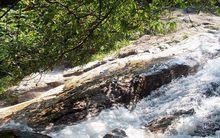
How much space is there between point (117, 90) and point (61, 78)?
771cm

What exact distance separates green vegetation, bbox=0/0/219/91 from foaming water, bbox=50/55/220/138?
8.77 ft

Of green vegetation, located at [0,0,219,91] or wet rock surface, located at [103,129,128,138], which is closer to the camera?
green vegetation, located at [0,0,219,91]

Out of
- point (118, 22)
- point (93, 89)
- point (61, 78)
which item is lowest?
point (61, 78)

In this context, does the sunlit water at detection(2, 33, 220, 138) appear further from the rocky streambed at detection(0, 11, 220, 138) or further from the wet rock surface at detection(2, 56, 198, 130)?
the wet rock surface at detection(2, 56, 198, 130)

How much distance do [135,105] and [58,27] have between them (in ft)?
18.7

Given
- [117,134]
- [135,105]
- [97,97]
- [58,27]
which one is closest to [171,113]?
[135,105]

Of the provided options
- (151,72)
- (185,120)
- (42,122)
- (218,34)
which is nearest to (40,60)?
(42,122)

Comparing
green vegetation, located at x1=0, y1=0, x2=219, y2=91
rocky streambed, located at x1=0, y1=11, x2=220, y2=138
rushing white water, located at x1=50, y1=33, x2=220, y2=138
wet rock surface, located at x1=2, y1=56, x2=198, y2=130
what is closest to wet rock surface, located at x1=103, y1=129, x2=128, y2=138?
rocky streambed, located at x1=0, y1=11, x2=220, y2=138

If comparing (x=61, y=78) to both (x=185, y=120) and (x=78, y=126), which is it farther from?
(x=185, y=120)

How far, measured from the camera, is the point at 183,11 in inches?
1243

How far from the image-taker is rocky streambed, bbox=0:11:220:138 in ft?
39.4

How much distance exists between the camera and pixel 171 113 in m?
13.0

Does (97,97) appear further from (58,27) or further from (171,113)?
(58,27)

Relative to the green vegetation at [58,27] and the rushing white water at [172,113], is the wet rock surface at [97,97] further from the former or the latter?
the green vegetation at [58,27]
